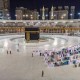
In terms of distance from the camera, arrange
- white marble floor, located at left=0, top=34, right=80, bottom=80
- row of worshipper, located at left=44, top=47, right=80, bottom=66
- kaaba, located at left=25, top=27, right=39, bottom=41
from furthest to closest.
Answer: kaaba, located at left=25, top=27, right=39, bottom=41, row of worshipper, located at left=44, top=47, right=80, bottom=66, white marble floor, located at left=0, top=34, right=80, bottom=80

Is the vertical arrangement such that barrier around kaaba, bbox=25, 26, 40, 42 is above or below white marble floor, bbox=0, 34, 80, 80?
above

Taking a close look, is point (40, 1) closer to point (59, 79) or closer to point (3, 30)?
point (3, 30)

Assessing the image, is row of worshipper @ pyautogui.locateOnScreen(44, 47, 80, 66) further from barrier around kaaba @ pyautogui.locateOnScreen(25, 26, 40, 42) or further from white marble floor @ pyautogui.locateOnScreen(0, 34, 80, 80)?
barrier around kaaba @ pyautogui.locateOnScreen(25, 26, 40, 42)

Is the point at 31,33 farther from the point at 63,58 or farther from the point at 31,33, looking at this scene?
the point at 63,58

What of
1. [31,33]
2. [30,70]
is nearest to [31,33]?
[31,33]

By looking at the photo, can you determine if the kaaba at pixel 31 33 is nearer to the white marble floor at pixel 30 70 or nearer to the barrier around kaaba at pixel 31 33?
the barrier around kaaba at pixel 31 33

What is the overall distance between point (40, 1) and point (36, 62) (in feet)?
168

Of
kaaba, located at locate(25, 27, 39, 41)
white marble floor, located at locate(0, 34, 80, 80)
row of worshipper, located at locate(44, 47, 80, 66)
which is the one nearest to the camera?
white marble floor, located at locate(0, 34, 80, 80)

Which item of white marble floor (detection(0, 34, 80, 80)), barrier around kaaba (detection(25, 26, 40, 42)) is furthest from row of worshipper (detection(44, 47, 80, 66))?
barrier around kaaba (detection(25, 26, 40, 42))

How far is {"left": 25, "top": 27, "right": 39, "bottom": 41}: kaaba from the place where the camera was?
130 ft

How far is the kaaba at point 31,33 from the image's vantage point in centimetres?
3969

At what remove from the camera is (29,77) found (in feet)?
58.3

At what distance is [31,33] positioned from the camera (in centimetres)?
4000

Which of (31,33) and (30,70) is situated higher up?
(31,33)
